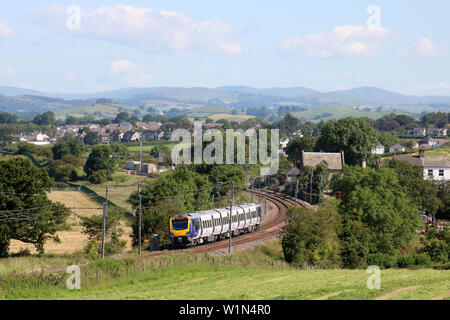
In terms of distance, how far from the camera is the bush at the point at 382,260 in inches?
1965

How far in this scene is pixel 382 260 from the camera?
50.6 metres

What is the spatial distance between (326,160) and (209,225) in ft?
181

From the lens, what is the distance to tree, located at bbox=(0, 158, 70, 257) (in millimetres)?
48875

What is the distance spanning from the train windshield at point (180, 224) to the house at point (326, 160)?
179 feet

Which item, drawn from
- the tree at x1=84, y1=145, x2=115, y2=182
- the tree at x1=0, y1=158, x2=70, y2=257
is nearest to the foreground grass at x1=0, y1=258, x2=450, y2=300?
the tree at x1=0, y1=158, x2=70, y2=257

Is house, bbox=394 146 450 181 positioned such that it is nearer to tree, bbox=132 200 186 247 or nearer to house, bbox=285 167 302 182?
house, bbox=285 167 302 182

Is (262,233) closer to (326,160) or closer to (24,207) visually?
(24,207)

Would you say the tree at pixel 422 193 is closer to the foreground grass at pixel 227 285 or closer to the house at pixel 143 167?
the foreground grass at pixel 227 285

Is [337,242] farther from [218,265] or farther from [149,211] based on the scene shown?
[149,211]

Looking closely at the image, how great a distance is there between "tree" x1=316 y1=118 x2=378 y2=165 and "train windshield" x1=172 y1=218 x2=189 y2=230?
6593 cm

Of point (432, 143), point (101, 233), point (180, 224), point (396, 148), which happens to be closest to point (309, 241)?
point (180, 224)
